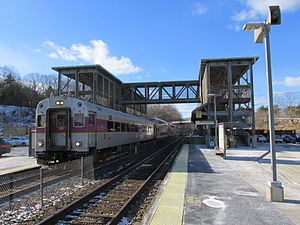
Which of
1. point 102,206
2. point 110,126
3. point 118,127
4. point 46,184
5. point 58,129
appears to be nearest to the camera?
point 102,206

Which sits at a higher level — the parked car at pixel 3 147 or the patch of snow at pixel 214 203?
the parked car at pixel 3 147

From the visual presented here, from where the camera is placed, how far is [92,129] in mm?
11352

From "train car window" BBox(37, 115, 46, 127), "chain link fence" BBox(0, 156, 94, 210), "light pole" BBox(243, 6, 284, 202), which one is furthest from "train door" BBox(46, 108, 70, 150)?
"light pole" BBox(243, 6, 284, 202)

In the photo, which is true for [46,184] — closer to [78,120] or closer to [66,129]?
[66,129]

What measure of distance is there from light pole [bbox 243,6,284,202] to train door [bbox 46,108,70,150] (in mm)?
8383

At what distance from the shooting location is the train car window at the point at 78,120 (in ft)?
36.2

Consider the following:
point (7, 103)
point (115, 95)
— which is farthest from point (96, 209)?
point (7, 103)

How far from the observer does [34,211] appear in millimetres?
5789

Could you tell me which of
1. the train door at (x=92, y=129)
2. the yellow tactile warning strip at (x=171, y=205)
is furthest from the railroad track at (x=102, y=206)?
the train door at (x=92, y=129)

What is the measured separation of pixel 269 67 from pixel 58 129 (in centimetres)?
926

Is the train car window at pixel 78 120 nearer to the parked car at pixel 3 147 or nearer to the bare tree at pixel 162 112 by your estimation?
the parked car at pixel 3 147

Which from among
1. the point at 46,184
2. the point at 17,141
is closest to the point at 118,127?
the point at 46,184

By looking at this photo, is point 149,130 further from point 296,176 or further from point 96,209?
point 96,209

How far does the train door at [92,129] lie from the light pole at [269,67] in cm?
767
